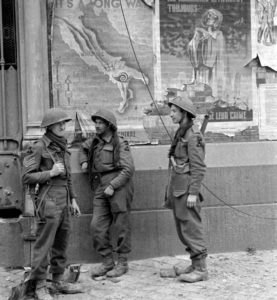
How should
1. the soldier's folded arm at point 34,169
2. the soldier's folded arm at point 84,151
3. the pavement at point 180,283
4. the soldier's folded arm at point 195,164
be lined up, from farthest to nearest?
the soldier's folded arm at point 84,151
the soldier's folded arm at point 195,164
the pavement at point 180,283
the soldier's folded arm at point 34,169

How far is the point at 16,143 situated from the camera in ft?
22.7

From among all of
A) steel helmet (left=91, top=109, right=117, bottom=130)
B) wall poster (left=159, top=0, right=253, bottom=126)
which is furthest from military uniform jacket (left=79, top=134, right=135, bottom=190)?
wall poster (left=159, top=0, right=253, bottom=126)

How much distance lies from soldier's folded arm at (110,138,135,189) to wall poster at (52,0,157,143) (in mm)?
721

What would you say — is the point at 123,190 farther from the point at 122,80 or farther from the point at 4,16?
the point at 4,16

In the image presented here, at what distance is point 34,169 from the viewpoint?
218 inches

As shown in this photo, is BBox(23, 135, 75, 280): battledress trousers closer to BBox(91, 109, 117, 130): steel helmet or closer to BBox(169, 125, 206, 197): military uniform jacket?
BBox(91, 109, 117, 130): steel helmet

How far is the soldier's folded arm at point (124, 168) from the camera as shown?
6301 mm

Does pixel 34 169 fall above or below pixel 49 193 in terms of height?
above

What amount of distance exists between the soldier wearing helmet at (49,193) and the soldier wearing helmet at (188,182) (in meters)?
1.17

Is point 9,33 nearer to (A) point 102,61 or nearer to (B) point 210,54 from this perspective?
(A) point 102,61

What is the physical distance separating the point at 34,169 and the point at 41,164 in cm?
12

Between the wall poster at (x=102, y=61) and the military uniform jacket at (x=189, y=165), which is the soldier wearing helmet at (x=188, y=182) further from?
the wall poster at (x=102, y=61)

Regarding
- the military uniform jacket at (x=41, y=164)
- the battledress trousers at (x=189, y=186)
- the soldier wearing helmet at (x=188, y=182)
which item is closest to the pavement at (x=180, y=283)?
the soldier wearing helmet at (x=188, y=182)

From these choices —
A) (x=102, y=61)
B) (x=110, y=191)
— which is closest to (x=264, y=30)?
(x=102, y=61)
